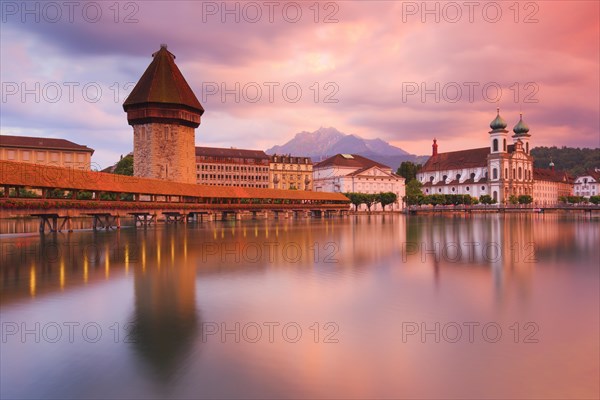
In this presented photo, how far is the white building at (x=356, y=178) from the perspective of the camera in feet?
333

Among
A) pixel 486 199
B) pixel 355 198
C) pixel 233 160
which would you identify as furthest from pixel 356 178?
pixel 486 199

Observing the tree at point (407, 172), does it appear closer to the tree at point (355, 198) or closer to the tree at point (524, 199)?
the tree at point (524, 199)

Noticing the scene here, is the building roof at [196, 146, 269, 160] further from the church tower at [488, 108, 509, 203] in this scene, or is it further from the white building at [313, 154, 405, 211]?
the church tower at [488, 108, 509, 203]

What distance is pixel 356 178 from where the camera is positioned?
332ft

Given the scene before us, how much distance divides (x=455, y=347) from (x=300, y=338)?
8.27ft

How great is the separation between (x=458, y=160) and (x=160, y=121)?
92457 millimetres

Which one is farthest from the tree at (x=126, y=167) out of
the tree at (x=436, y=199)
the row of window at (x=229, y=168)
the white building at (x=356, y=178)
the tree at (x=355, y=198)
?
the tree at (x=436, y=199)

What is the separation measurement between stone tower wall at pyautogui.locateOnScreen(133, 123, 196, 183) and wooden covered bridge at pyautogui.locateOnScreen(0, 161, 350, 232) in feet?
15.8

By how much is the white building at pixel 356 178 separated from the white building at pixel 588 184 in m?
72.0

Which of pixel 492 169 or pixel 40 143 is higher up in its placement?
pixel 40 143

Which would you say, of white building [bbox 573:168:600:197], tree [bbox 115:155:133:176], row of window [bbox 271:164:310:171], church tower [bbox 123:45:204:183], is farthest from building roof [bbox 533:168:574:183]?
church tower [bbox 123:45:204:183]

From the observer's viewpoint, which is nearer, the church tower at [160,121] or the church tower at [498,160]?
the church tower at [160,121]

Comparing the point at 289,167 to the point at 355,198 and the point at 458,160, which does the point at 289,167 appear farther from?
the point at 458,160

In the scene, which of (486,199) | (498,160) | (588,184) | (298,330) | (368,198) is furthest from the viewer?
(588,184)
